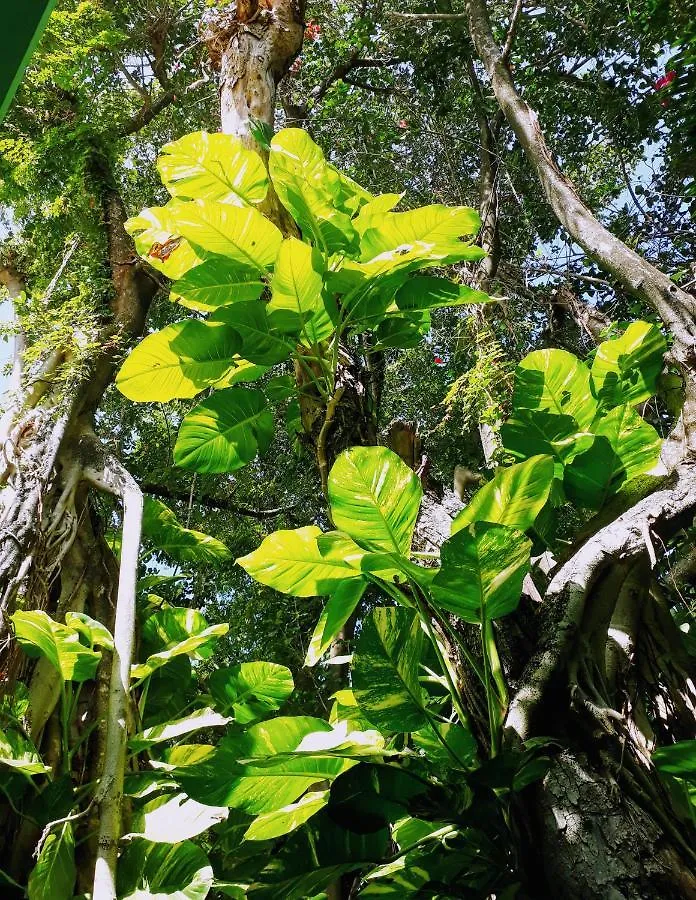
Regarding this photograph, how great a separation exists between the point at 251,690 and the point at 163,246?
122 centimetres

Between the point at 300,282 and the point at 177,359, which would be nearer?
the point at 300,282

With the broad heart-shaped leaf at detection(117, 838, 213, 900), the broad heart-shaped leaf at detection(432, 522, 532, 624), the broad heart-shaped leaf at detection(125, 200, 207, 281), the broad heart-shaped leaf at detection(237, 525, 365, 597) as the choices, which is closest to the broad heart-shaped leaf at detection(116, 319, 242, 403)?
the broad heart-shaped leaf at detection(125, 200, 207, 281)

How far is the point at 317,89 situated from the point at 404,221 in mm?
4055

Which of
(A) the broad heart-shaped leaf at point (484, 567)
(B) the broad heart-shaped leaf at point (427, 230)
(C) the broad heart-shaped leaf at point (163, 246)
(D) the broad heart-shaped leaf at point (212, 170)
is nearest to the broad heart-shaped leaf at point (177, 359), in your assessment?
(C) the broad heart-shaped leaf at point (163, 246)

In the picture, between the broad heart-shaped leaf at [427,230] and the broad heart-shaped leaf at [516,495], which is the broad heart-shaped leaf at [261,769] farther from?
the broad heart-shaped leaf at [427,230]

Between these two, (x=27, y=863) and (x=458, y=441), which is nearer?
(x=27, y=863)

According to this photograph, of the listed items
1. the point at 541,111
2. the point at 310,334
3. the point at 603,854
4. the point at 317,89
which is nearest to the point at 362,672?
the point at 603,854

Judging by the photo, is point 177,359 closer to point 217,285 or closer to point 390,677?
point 217,285

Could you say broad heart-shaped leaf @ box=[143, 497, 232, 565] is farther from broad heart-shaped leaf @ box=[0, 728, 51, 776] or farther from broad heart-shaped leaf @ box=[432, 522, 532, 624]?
broad heart-shaped leaf @ box=[432, 522, 532, 624]

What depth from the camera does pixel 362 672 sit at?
116 cm

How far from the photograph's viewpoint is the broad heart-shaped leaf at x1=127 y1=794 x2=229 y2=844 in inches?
57.3

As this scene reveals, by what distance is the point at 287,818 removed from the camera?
1.21 metres

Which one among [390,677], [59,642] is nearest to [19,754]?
[59,642]

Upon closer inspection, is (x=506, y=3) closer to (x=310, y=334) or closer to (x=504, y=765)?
(x=310, y=334)
